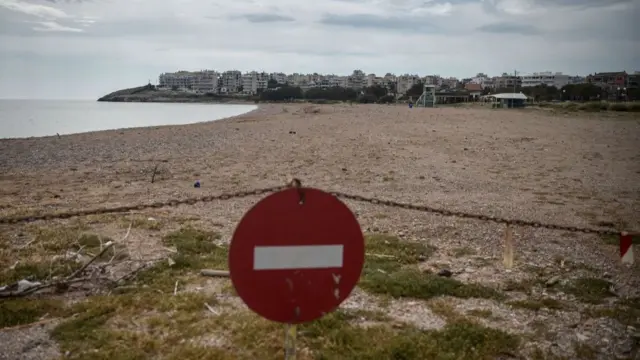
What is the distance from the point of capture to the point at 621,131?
28641 mm

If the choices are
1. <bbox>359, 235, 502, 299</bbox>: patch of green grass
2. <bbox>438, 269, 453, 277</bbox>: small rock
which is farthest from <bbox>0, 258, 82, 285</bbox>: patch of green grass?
<bbox>438, 269, 453, 277</bbox>: small rock

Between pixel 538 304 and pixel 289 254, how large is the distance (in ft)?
11.8

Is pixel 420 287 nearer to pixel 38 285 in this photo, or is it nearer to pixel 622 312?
pixel 622 312

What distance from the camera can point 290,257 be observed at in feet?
9.02

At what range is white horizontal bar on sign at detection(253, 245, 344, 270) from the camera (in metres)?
2.73

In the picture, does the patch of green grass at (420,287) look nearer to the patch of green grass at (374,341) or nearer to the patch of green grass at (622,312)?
the patch of green grass at (374,341)

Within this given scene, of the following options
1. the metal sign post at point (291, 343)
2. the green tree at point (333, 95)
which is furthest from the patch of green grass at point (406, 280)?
the green tree at point (333, 95)

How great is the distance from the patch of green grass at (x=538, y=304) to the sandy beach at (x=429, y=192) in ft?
0.23

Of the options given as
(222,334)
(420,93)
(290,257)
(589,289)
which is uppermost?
(420,93)

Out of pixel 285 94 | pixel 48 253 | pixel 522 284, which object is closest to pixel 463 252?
pixel 522 284

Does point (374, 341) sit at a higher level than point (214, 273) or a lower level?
lower

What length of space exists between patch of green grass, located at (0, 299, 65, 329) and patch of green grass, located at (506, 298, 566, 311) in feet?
15.3

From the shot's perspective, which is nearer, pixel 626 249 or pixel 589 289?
pixel 626 249

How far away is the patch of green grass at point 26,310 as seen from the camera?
4523mm
